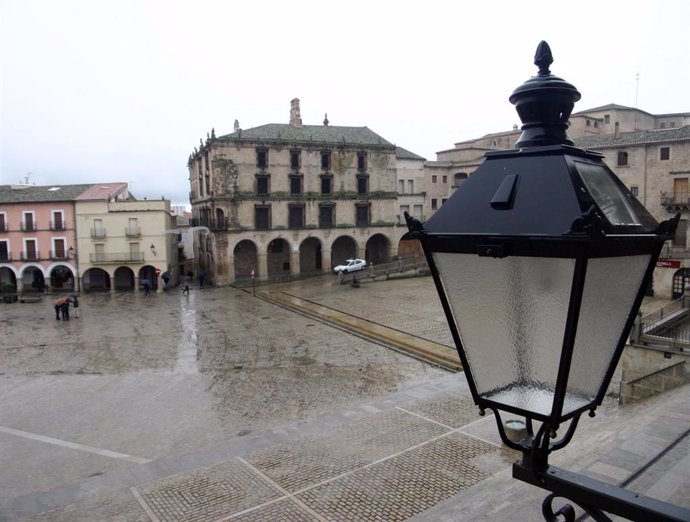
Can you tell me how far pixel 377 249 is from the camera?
50.1 metres

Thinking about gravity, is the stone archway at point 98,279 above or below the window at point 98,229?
below

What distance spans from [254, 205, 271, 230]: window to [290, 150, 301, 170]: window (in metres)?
4.31

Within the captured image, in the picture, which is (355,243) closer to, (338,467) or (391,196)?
(391,196)

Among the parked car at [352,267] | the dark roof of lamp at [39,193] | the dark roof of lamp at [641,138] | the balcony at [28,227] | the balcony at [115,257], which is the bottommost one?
the parked car at [352,267]

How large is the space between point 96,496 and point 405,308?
21271mm

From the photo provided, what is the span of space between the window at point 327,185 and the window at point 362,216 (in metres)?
3.10

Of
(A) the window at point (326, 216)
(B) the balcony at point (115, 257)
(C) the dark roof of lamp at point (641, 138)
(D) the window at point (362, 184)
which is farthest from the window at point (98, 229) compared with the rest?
(C) the dark roof of lamp at point (641, 138)

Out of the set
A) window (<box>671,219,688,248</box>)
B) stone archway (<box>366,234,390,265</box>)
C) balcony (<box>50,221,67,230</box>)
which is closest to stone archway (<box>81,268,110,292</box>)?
balcony (<box>50,221,67,230</box>)

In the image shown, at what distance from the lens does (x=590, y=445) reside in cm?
945

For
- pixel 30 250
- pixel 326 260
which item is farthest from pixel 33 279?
pixel 326 260

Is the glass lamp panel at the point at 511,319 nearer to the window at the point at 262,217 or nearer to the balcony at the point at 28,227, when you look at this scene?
the window at the point at 262,217

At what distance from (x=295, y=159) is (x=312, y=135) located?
10.3 ft

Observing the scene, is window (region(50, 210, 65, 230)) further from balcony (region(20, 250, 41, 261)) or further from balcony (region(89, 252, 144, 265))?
balcony (region(89, 252, 144, 265))

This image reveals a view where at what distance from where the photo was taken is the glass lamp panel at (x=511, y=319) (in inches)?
84.0
